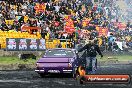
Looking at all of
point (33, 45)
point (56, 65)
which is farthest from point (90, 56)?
point (33, 45)

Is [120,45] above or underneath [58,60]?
underneath

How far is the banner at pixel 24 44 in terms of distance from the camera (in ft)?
106

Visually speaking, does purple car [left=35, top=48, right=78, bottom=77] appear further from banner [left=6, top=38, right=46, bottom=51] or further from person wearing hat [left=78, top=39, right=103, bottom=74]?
banner [left=6, top=38, right=46, bottom=51]

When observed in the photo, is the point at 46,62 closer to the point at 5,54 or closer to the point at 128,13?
the point at 5,54

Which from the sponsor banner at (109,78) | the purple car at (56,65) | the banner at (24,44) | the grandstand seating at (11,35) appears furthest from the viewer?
the grandstand seating at (11,35)

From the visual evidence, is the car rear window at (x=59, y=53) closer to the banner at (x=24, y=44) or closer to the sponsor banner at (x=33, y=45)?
the banner at (x=24, y=44)

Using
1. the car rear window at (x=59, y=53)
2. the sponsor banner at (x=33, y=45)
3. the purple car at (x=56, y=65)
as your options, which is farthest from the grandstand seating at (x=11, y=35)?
the purple car at (x=56, y=65)

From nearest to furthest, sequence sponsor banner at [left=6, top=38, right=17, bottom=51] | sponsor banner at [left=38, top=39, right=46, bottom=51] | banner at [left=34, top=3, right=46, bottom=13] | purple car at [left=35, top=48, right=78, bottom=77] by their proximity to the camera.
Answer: purple car at [left=35, top=48, right=78, bottom=77], sponsor banner at [left=6, top=38, right=17, bottom=51], sponsor banner at [left=38, top=39, right=46, bottom=51], banner at [left=34, top=3, right=46, bottom=13]

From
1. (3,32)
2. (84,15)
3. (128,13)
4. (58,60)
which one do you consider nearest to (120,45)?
(84,15)

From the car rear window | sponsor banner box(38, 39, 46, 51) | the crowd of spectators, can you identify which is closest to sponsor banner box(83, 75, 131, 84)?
the car rear window

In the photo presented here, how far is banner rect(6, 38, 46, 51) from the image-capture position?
32.2 m

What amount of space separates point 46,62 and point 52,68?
1.43ft

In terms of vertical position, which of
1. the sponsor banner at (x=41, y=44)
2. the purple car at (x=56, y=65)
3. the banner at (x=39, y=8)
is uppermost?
the banner at (x=39, y=8)

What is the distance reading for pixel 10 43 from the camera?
32.3 metres
